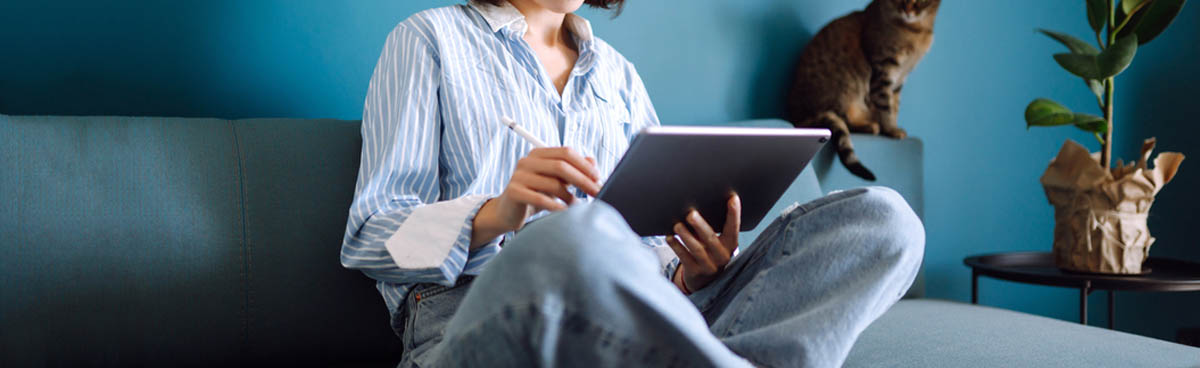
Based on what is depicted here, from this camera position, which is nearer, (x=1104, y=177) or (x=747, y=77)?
(x=1104, y=177)

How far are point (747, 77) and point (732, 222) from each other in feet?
3.06

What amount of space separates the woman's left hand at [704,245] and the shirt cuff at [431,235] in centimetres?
21

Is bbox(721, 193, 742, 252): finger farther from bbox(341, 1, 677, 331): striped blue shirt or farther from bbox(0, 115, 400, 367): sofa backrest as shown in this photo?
bbox(0, 115, 400, 367): sofa backrest

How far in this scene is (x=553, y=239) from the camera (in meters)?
0.48

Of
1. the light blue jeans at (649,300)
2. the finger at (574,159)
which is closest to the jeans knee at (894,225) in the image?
the light blue jeans at (649,300)

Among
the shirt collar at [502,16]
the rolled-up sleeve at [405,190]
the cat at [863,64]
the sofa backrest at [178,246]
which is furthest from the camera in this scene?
the cat at [863,64]

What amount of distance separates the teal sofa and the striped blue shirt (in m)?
0.14

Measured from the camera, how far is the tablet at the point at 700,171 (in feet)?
2.10

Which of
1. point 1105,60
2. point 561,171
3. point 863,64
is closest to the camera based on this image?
point 561,171

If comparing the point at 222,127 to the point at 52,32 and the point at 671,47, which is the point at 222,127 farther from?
the point at 671,47

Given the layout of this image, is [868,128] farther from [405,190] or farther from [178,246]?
[178,246]

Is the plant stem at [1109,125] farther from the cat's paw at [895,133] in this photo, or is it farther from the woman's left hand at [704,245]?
the woman's left hand at [704,245]

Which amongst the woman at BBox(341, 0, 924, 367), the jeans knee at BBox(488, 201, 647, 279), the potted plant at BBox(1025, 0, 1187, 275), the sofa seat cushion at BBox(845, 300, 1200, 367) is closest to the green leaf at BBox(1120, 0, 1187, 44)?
the potted plant at BBox(1025, 0, 1187, 275)

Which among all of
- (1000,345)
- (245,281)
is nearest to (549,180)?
(245,281)
